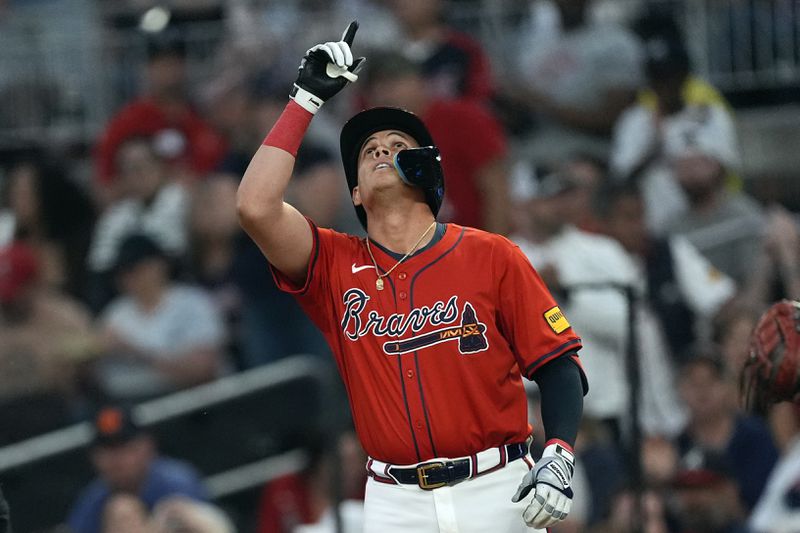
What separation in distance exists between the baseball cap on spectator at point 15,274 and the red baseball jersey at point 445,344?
175 inches

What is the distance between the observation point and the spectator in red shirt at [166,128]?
9.55m

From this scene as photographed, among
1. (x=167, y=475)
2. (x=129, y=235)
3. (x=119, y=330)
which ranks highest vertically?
(x=129, y=235)

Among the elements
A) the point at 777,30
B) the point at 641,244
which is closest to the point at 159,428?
the point at 641,244

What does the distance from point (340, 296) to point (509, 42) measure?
6.83 m

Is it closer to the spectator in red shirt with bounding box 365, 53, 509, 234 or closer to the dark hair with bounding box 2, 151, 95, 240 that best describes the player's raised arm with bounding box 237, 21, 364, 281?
the spectator in red shirt with bounding box 365, 53, 509, 234

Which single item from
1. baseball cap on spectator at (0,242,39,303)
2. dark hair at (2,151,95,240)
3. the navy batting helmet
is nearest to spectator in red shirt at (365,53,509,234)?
dark hair at (2,151,95,240)

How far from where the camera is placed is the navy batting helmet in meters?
4.66

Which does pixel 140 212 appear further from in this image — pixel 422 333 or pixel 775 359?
pixel 775 359

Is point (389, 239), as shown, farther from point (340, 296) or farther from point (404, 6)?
point (404, 6)

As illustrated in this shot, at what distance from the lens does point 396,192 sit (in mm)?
4715

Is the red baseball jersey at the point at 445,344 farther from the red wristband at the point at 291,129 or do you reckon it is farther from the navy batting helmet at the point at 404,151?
the red wristband at the point at 291,129

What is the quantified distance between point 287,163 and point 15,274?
458cm

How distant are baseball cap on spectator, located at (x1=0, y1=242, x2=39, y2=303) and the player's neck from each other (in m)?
4.51

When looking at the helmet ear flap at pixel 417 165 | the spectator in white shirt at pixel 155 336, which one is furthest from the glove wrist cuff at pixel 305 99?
the spectator in white shirt at pixel 155 336
